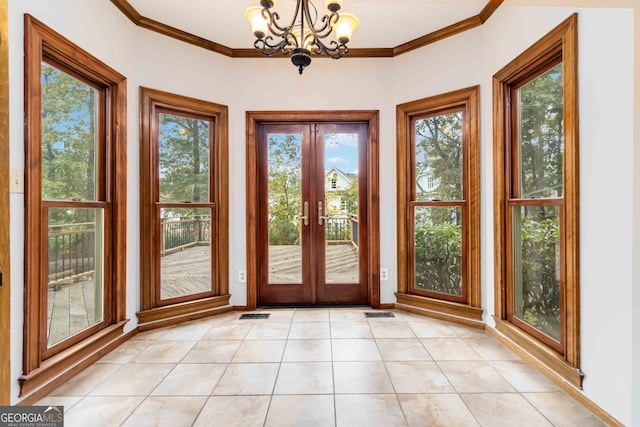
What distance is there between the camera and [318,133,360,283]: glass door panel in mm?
3305

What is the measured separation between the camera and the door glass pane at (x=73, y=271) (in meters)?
1.96

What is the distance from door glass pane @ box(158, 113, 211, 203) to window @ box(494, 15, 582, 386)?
267 centimetres

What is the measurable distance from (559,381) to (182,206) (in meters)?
3.13

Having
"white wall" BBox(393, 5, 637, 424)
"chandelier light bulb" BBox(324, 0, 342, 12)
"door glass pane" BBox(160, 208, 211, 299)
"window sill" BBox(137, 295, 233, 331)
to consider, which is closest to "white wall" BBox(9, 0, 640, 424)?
"white wall" BBox(393, 5, 637, 424)

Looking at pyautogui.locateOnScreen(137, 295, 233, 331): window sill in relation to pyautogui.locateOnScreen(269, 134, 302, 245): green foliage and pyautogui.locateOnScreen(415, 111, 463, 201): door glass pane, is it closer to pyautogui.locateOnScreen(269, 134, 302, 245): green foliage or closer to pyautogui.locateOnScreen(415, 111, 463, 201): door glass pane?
pyautogui.locateOnScreen(269, 134, 302, 245): green foliage

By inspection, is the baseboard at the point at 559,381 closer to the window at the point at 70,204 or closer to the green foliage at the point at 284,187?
the green foliage at the point at 284,187

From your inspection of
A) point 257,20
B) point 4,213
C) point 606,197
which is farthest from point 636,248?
point 4,213

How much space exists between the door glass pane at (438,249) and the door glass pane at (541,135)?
0.72 meters

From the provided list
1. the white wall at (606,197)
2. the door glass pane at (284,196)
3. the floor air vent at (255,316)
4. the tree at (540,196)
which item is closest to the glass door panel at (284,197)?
the door glass pane at (284,196)

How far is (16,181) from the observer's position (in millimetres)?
1636

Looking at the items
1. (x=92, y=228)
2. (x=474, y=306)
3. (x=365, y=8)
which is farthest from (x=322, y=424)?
(x=365, y=8)

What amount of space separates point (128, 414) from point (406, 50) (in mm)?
3610

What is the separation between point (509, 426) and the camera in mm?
1494

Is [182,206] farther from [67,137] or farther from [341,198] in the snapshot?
[341,198]
